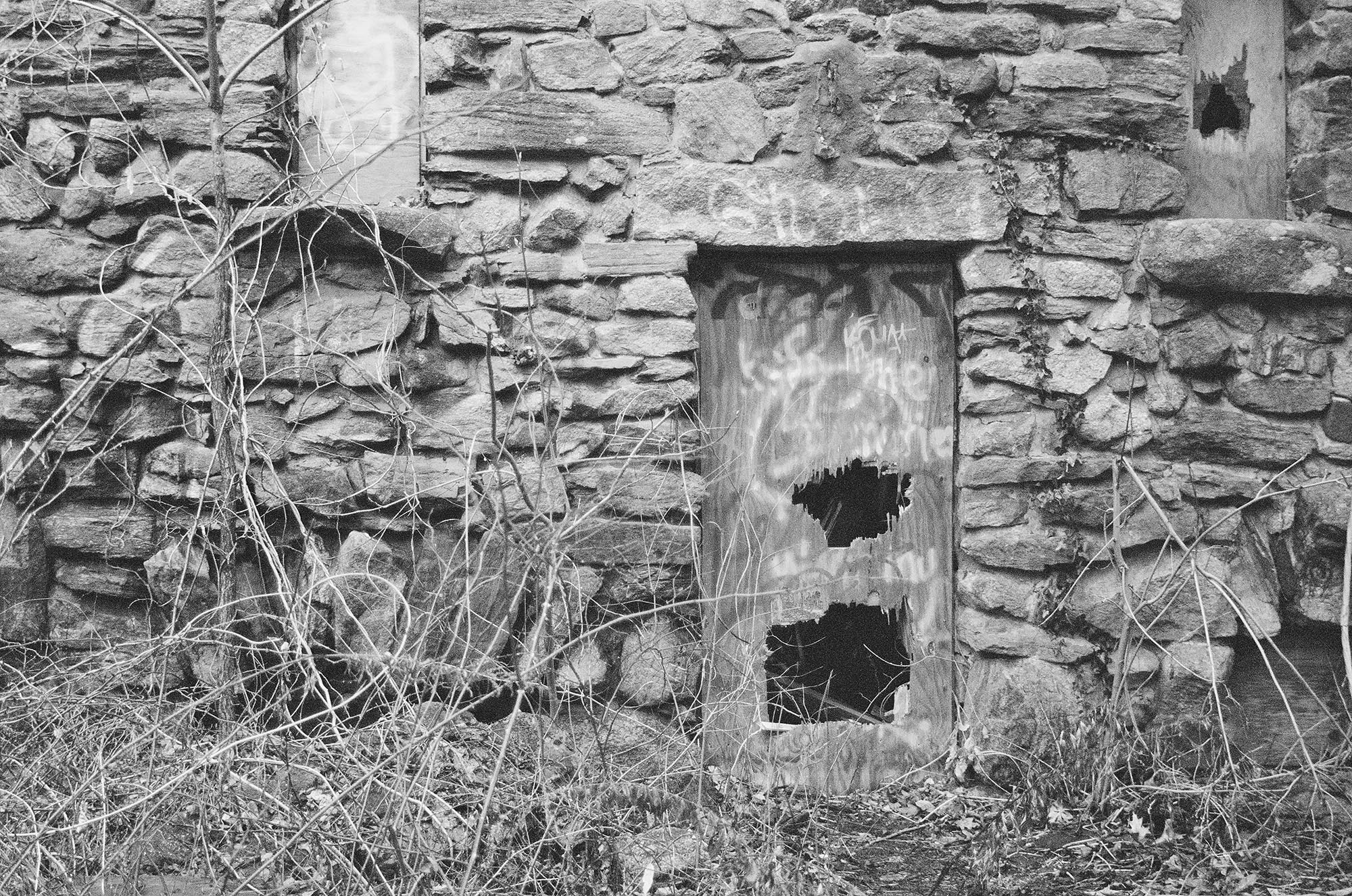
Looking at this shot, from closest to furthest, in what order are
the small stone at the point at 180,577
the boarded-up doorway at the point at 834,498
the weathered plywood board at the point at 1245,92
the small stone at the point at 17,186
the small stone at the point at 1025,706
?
1. the small stone at the point at 180,577
2. the small stone at the point at 17,186
3. the small stone at the point at 1025,706
4. the boarded-up doorway at the point at 834,498
5. the weathered plywood board at the point at 1245,92

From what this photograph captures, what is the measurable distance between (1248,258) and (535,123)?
2.27 meters

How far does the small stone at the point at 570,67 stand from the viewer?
11.1 feet

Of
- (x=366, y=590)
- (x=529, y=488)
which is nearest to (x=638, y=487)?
(x=529, y=488)

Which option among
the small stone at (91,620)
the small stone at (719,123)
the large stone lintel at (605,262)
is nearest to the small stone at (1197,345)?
the small stone at (719,123)

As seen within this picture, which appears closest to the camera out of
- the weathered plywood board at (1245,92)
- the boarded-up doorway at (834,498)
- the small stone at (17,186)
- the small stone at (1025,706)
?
the small stone at (17,186)

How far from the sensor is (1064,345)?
3.50 m

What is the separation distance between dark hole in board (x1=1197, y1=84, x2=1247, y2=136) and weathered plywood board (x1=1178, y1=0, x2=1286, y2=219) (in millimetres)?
17

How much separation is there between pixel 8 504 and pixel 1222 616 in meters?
3.72

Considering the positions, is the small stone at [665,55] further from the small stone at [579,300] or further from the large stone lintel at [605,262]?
the small stone at [579,300]

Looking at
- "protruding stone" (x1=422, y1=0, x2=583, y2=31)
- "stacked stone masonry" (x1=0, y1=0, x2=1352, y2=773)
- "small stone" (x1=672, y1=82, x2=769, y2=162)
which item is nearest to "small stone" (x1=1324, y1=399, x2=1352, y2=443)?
"stacked stone masonry" (x1=0, y1=0, x2=1352, y2=773)

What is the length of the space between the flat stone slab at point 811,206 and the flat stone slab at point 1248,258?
0.53m

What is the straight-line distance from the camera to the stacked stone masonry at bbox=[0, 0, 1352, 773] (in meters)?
3.28

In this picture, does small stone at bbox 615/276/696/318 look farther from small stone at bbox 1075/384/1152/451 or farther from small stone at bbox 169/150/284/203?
small stone at bbox 1075/384/1152/451

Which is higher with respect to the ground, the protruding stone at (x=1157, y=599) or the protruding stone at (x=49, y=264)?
the protruding stone at (x=49, y=264)
